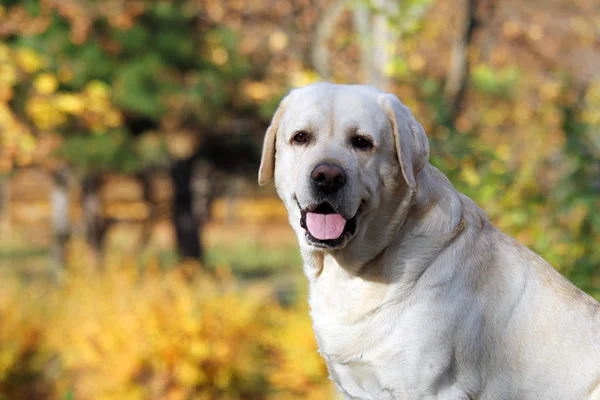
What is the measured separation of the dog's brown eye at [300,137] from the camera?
7.66 ft

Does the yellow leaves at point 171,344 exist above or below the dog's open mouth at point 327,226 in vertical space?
below

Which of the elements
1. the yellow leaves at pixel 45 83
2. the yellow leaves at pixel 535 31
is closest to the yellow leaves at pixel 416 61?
the yellow leaves at pixel 535 31

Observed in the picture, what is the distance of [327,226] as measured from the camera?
2275 millimetres

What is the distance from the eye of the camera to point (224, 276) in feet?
24.4

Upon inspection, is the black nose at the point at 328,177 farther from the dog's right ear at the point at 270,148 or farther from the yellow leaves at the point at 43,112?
the yellow leaves at the point at 43,112

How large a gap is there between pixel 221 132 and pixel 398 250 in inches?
373

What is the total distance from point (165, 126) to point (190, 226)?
2226 millimetres

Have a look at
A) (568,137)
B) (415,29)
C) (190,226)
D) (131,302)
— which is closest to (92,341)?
(131,302)

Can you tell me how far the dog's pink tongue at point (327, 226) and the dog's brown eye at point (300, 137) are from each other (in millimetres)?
229

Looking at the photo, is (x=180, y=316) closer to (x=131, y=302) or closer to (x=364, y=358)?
(x=131, y=302)

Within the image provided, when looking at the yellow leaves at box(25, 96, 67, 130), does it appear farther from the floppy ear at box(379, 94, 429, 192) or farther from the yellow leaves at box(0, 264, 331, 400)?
the floppy ear at box(379, 94, 429, 192)

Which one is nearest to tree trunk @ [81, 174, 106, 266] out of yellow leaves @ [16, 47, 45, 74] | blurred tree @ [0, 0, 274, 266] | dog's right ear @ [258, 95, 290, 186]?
blurred tree @ [0, 0, 274, 266]

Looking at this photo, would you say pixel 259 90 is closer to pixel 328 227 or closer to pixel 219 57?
pixel 219 57

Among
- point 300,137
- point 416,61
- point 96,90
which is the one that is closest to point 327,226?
point 300,137
